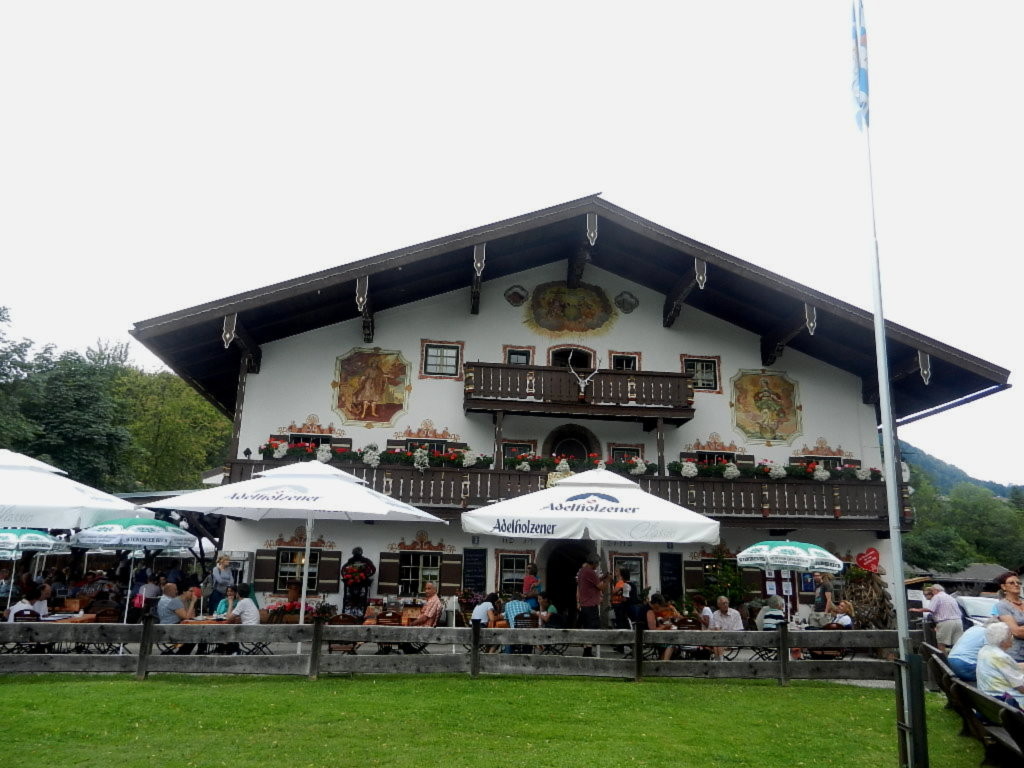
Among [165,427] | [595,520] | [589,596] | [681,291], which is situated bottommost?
[589,596]

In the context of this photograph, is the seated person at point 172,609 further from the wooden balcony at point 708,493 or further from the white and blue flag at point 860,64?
the white and blue flag at point 860,64

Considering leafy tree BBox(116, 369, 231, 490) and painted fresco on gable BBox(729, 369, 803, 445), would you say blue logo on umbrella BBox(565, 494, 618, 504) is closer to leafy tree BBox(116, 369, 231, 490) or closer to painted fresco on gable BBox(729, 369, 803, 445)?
painted fresco on gable BBox(729, 369, 803, 445)

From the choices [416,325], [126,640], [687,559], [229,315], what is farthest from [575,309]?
[126,640]

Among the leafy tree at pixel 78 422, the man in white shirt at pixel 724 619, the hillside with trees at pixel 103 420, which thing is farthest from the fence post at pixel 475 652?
the leafy tree at pixel 78 422

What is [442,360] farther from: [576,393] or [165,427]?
[165,427]

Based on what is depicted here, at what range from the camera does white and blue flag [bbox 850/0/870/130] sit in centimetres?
784

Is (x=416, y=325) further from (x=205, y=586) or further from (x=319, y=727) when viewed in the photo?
(x=319, y=727)

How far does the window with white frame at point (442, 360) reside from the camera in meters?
19.3

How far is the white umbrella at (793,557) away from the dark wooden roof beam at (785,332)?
21.1 feet

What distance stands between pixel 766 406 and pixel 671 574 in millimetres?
5156

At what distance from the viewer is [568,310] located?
20266 mm

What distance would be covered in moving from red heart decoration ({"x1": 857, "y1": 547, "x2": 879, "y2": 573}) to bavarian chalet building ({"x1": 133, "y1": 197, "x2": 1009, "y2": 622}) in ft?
0.16

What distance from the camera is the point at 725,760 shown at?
6320 mm

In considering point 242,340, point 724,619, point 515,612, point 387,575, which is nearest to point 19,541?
point 242,340
